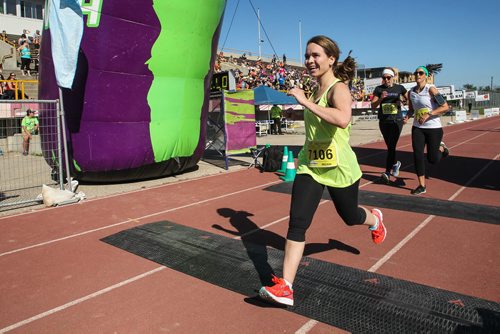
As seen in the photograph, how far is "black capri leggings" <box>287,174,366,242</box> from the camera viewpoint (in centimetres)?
307

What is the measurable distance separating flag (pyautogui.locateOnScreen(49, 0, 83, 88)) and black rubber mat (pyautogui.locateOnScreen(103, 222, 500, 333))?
12.9 feet

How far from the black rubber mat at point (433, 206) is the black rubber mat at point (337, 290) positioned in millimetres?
2494

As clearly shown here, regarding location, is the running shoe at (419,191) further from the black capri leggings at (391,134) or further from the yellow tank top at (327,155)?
the yellow tank top at (327,155)

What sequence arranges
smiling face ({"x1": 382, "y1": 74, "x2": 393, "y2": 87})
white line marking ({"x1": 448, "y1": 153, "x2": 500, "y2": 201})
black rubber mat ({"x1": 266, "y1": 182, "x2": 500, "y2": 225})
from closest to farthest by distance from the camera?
black rubber mat ({"x1": 266, "y1": 182, "x2": 500, "y2": 225}), white line marking ({"x1": 448, "y1": 153, "x2": 500, "y2": 201}), smiling face ({"x1": 382, "y1": 74, "x2": 393, "y2": 87})

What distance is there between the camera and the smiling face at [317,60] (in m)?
3.12

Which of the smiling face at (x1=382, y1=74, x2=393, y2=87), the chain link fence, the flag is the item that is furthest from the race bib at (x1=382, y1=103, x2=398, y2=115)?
the chain link fence

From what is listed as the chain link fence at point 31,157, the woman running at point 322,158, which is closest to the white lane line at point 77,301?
the woman running at point 322,158

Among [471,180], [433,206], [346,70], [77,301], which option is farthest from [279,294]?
[471,180]

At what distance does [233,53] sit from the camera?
46906 mm

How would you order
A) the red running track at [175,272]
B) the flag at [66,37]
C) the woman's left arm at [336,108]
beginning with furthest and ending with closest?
the flag at [66,37]
the red running track at [175,272]
the woman's left arm at [336,108]

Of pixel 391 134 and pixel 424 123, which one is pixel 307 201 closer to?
pixel 424 123

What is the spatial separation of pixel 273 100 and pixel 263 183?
10507mm

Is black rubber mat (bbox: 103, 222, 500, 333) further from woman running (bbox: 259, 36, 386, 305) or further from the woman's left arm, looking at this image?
the woman's left arm

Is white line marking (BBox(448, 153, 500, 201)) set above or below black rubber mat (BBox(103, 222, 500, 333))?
above
